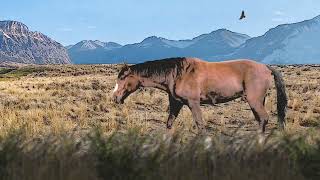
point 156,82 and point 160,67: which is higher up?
point 160,67

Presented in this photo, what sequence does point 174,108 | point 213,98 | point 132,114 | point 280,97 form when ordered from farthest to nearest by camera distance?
point 132,114 < point 280,97 < point 213,98 < point 174,108

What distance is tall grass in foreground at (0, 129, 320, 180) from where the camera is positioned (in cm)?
510

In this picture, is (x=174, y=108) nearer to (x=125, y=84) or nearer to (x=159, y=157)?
(x=125, y=84)

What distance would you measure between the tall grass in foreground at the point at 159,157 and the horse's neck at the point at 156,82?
782cm

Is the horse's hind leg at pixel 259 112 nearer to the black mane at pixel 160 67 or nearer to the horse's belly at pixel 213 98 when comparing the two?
the horse's belly at pixel 213 98

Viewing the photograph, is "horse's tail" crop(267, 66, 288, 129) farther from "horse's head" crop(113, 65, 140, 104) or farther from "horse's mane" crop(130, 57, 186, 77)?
"horse's head" crop(113, 65, 140, 104)

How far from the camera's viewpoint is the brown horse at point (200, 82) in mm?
12961

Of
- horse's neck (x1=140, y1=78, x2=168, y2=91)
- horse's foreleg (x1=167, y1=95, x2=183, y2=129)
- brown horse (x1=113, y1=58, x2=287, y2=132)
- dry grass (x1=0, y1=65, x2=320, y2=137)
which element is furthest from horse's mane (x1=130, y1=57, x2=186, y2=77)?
dry grass (x1=0, y1=65, x2=320, y2=137)

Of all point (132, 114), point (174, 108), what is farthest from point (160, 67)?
point (132, 114)

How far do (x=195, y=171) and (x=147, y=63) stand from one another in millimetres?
8729

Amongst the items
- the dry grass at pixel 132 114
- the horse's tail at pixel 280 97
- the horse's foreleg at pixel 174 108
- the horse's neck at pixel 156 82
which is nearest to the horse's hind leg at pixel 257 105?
the horse's tail at pixel 280 97

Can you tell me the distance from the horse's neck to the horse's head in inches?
6.8

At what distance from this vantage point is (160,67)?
13430mm

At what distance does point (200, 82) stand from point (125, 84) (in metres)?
1.78
